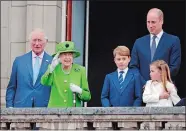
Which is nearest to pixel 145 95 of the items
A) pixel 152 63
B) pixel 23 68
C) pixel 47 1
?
pixel 152 63

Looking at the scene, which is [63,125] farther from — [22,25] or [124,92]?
[22,25]

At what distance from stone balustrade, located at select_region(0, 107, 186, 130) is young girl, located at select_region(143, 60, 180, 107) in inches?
46.5

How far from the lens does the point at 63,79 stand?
17688mm

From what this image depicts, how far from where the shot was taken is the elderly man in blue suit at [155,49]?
18.0 meters

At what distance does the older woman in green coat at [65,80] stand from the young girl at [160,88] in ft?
3.44

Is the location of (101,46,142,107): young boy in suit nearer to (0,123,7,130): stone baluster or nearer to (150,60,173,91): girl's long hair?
(150,60,173,91): girl's long hair

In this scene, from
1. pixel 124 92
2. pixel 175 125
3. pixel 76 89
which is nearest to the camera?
pixel 175 125

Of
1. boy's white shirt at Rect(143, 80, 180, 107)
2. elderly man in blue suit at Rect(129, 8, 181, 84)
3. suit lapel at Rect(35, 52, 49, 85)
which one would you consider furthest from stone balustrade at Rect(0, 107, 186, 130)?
elderly man in blue suit at Rect(129, 8, 181, 84)

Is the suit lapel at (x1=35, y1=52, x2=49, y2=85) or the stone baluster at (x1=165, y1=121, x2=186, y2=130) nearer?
the stone baluster at (x1=165, y1=121, x2=186, y2=130)

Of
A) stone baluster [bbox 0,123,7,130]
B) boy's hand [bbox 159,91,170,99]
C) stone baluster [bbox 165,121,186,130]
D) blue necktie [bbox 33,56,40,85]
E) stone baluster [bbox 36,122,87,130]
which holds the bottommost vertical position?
stone baluster [bbox 0,123,7,130]

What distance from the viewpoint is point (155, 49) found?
18.2 m

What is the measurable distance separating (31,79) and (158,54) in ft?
7.20

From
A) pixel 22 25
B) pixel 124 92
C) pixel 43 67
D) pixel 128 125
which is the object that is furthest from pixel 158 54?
pixel 22 25

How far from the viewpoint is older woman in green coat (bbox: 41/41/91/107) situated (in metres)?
17.5
